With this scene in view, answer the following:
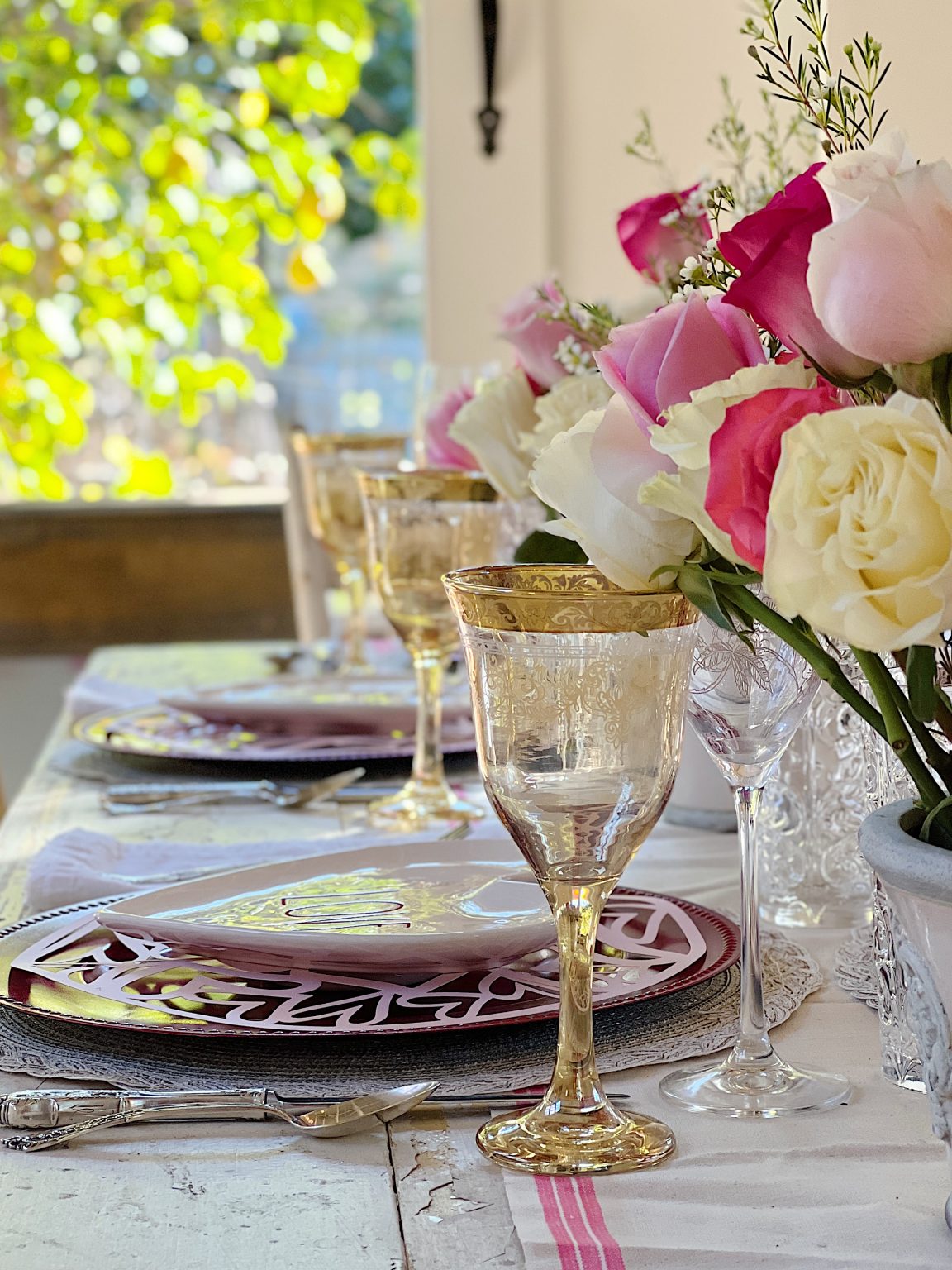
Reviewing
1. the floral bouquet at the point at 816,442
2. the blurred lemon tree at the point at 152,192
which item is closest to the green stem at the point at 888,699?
the floral bouquet at the point at 816,442

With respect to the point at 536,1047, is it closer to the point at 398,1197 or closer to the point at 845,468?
the point at 398,1197

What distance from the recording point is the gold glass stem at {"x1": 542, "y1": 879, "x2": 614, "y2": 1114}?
54 centimetres

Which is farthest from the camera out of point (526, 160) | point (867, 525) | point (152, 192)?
point (152, 192)

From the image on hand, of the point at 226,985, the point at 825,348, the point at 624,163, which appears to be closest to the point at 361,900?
the point at 226,985

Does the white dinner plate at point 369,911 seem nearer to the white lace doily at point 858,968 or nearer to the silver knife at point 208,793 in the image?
the white lace doily at point 858,968

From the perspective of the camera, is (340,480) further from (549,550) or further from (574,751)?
(574,751)

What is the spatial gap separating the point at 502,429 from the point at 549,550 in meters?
0.23

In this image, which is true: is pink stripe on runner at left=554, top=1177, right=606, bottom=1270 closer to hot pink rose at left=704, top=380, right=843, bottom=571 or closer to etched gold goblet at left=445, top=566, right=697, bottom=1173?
etched gold goblet at left=445, top=566, right=697, bottom=1173

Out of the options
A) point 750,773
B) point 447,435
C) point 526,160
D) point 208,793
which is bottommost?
point 208,793

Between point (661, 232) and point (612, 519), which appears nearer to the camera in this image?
point (612, 519)

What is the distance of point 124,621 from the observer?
3.20m

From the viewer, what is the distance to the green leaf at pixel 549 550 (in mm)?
764

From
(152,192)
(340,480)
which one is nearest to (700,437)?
(340,480)

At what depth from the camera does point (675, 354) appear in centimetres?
51
